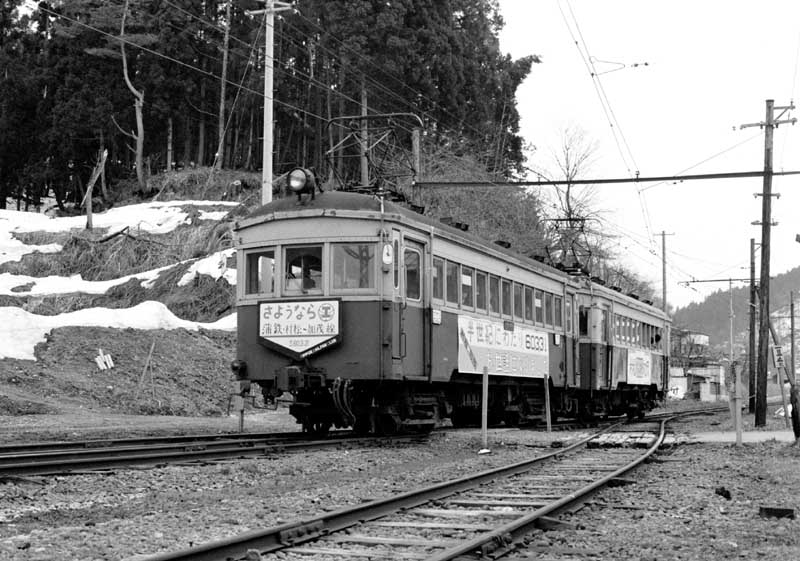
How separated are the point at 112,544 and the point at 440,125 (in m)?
41.0

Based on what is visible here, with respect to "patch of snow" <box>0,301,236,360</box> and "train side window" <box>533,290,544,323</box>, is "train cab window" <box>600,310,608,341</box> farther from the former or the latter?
"patch of snow" <box>0,301,236,360</box>

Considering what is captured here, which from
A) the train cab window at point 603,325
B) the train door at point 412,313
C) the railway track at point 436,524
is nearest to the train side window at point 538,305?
the train cab window at point 603,325

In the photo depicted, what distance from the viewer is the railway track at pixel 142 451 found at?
10.2 meters

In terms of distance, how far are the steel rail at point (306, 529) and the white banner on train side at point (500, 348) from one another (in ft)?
20.6

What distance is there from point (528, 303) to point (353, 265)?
630 cm

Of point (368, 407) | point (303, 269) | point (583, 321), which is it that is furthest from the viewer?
point (583, 321)

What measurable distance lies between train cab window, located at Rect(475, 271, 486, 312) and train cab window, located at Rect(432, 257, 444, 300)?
1520 mm

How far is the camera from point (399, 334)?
14227mm

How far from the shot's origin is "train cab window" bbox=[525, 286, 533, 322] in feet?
64.1

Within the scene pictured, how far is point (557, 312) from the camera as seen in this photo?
21.8 meters

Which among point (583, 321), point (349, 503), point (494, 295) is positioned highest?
point (494, 295)

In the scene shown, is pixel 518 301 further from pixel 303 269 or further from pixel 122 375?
pixel 122 375

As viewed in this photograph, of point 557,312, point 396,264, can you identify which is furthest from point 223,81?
point 396,264

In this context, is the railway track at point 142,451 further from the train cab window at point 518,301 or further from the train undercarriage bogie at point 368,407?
the train cab window at point 518,301
